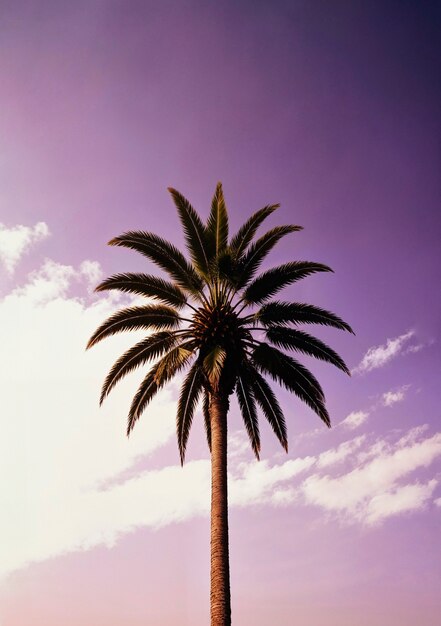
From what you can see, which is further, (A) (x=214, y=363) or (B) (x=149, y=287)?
(B) (x=149, y=287)

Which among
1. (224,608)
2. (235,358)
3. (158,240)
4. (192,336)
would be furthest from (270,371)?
(224,608)

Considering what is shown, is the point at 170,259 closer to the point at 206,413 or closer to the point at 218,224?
the point at 218,224

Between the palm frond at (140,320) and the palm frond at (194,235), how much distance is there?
167 cm

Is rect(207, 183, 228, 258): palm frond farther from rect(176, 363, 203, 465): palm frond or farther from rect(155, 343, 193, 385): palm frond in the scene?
rect(176, 363, 203, 465): palm frond

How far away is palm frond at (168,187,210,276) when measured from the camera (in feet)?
48.3

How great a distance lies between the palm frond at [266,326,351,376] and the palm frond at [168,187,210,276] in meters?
2.81

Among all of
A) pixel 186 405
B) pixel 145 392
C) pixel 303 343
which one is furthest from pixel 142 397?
pixel 303 343

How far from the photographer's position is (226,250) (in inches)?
566

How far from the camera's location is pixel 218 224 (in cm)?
1492

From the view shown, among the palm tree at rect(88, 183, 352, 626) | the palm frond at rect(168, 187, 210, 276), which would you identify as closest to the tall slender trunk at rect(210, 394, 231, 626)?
the palm tree at rect(88, 183, 352, 626)

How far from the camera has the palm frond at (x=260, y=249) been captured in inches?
576

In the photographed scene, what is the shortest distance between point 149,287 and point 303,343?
4.97 metres

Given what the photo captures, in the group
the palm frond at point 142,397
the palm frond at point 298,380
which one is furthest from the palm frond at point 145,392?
the palm frond at point 298,380

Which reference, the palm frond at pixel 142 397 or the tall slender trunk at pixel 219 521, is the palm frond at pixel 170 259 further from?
the tall slender trunk at pixel 219 521
